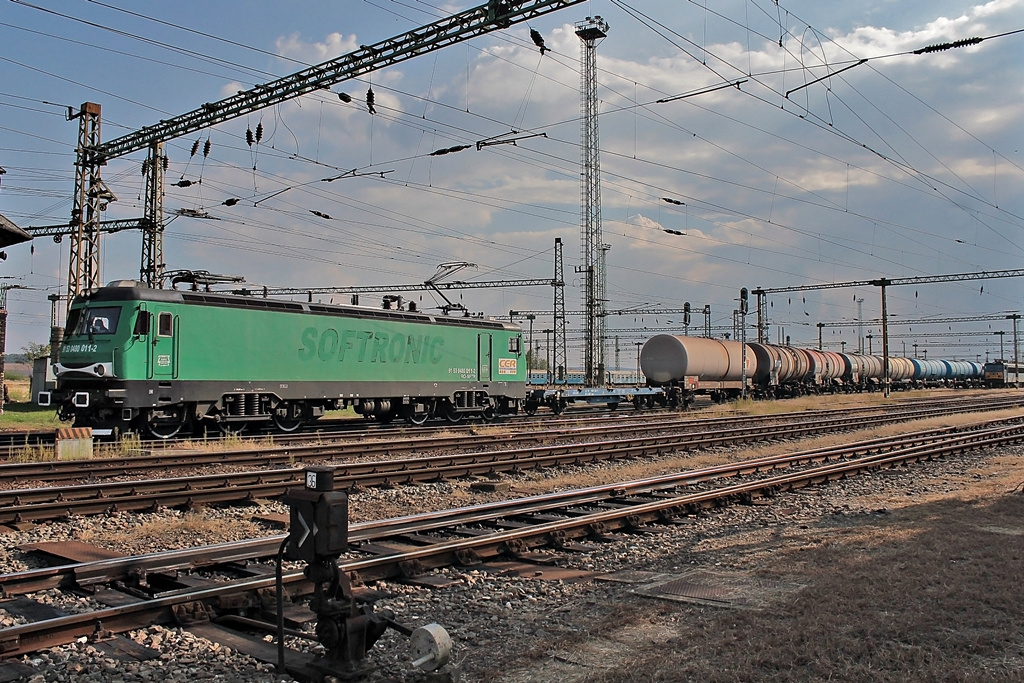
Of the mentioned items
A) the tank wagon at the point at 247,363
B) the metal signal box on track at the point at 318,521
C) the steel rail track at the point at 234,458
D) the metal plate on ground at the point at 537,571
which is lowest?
the metal plate on ground at the point at 537,571

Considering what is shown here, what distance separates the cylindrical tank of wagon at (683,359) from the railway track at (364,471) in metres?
13.6

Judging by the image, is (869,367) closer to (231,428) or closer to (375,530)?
(231,428)

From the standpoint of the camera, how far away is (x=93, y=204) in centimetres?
2422

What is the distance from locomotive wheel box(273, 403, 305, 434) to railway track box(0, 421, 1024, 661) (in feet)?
39.6

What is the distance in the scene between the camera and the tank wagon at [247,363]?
730 inches

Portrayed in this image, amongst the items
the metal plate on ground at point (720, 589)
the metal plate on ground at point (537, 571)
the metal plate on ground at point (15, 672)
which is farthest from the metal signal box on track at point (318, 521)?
the metal plate on ground at point (537, 571)

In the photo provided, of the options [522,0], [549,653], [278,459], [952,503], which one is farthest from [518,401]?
[549,653]

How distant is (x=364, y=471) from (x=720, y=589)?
8438 millimetres

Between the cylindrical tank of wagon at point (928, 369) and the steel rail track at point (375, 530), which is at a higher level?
Result: the cylindrical tank of wagon at point (928, 369)

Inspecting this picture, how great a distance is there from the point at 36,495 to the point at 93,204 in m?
15.6

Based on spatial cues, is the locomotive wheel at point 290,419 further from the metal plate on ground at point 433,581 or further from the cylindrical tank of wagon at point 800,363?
the cylindrical tank of wagon at point 800,363

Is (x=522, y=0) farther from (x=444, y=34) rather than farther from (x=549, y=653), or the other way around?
(x=549, y=653)

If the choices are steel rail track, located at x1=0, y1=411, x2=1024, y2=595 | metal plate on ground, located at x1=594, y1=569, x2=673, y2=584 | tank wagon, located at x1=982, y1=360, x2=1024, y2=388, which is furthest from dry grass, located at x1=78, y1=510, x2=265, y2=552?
tank wagon, located at x1=982, y1=360, x2=1024, y2=388

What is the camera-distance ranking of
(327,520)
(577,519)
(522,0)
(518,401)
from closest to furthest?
1. (327,520)
2. (577,519)
3. (522,0)
4. (518,401)
